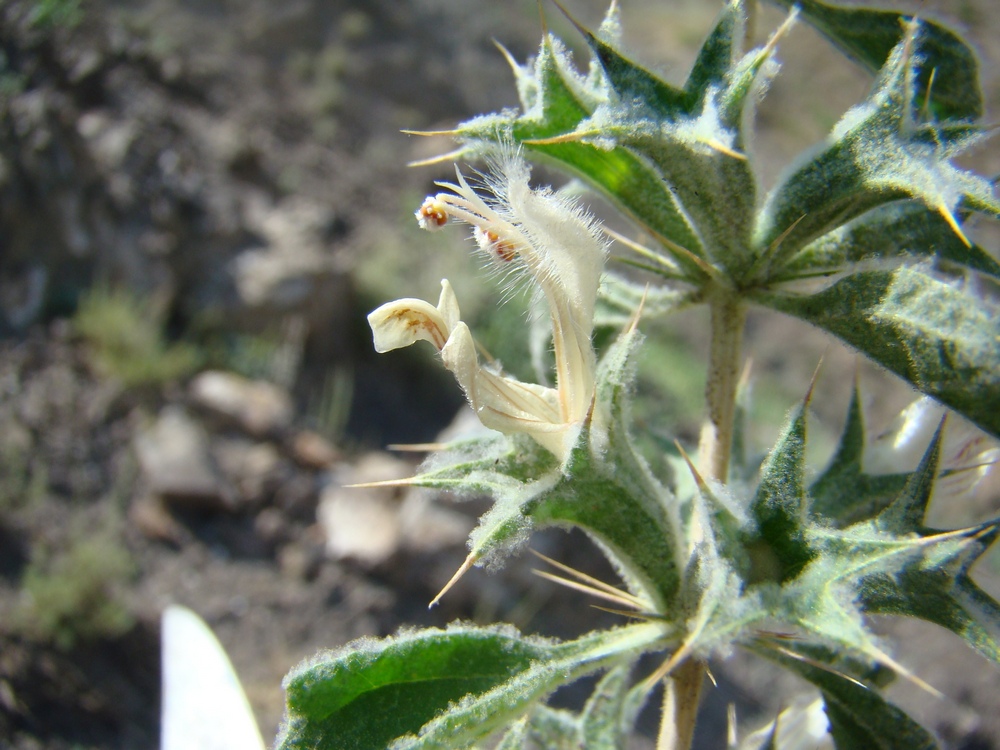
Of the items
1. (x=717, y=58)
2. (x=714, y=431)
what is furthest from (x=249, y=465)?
(x=717, y=58)

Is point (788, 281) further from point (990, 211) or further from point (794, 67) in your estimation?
point (794, 67)

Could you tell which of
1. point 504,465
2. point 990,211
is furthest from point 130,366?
point 990,211

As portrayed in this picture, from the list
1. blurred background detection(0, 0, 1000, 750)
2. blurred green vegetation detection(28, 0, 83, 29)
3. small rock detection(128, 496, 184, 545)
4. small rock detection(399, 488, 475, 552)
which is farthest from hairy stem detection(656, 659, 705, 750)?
blurred green vegetation detection(28, 0, 83, 29)

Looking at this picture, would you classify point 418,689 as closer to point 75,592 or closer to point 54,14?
point 75,592

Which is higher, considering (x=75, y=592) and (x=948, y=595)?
(x=948, y=595)

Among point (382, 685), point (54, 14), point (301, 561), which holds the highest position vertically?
point (54, 14)

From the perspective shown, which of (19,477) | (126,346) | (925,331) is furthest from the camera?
(126,346)
